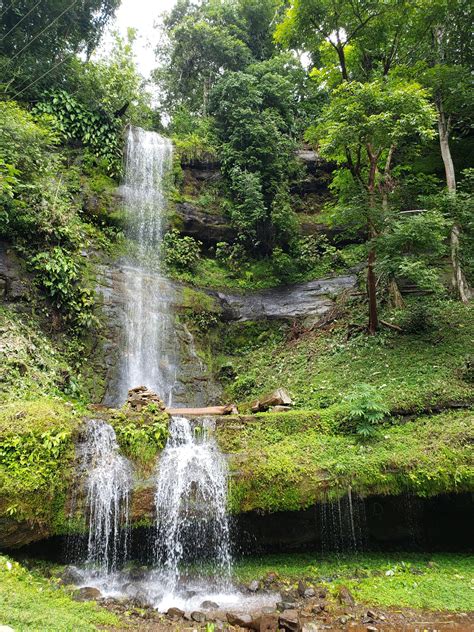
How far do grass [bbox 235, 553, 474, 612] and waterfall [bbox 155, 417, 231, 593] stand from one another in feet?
1.76

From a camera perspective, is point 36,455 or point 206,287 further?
point 206,287

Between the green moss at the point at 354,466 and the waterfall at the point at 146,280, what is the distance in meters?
5.38

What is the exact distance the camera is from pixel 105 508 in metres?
6.81

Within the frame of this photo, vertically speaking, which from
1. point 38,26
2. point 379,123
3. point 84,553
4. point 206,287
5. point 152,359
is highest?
point 38,26

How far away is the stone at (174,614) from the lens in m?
5.62

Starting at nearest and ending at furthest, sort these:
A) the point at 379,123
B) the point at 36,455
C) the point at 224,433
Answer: the point at 36,455
the point at 224,433
the point at 379,123

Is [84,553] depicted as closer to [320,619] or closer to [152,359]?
[320,619]

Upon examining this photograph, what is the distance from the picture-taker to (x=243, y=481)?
7.18 meters

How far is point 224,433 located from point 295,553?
2.42 metres

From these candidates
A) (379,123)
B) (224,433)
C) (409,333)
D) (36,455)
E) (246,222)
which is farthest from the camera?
(246,222)

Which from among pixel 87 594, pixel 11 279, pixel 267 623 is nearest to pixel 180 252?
pixel 11 279

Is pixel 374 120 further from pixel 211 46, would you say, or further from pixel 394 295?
pixel 211 46

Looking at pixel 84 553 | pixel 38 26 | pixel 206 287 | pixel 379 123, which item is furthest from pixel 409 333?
pixel 38 26

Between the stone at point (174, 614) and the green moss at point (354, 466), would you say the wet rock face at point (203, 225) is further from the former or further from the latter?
the stone at point (174, 614)
